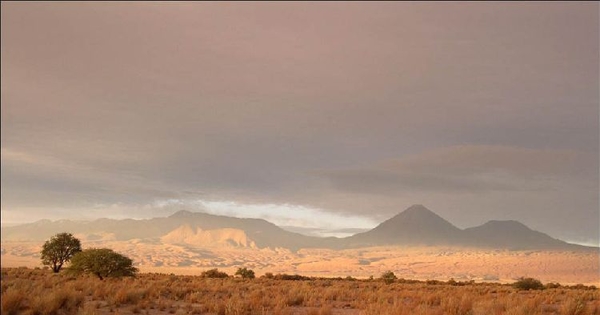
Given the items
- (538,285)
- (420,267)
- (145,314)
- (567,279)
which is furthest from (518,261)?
(145,314)

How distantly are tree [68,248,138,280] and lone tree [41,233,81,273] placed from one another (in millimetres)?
19630

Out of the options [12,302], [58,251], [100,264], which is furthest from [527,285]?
[58,251]

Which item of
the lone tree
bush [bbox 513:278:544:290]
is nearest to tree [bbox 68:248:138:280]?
the lone tree

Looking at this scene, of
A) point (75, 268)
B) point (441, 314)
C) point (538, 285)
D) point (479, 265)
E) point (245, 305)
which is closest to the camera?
point (441, 314)

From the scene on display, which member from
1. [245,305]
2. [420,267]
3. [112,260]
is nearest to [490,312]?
[245,305]

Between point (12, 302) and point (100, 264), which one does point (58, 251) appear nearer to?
point (100, 264)

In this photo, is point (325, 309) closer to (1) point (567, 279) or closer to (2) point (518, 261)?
(1) point (567, 279)

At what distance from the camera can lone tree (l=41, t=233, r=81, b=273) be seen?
58219mm

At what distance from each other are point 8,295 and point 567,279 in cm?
15474

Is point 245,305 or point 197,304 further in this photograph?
point 197,304

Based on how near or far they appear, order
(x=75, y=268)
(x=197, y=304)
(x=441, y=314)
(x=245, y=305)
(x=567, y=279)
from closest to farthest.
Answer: (x=441, y=314) → (x=245, y=305) → (x=197, y=304) → (x=75, y=268) → (x=567, y=279)

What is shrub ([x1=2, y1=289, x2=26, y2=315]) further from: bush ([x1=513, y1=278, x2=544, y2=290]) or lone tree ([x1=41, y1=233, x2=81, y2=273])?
bush ([x1=513, y1=278, x2=544, y2=290])

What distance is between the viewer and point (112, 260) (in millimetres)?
41344

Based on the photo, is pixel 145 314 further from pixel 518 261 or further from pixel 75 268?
pixel 518 261
